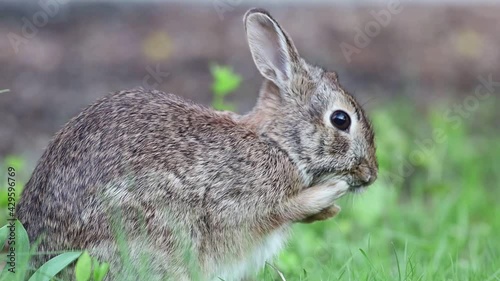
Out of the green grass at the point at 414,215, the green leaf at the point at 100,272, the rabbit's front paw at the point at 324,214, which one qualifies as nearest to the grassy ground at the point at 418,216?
the green grass at the point at 414,215

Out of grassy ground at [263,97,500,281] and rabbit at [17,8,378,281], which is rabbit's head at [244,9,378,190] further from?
grassy ground at [263,97,500,281]

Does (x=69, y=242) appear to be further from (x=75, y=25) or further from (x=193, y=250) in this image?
(x=75, y=25)

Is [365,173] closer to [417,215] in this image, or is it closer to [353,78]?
[417,215]

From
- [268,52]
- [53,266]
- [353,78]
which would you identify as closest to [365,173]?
[268,52]

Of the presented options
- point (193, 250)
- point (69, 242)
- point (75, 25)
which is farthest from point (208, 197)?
point (75, 25)

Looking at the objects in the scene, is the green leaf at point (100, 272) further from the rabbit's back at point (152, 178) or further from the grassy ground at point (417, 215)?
the grassy ground at point (417, 215)

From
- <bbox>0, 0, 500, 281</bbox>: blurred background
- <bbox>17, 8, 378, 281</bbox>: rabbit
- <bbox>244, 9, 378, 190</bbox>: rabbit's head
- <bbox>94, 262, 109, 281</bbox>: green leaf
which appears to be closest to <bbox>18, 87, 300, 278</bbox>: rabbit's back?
<bbox>17, 8, 378, 281</bbox>: rabbit
